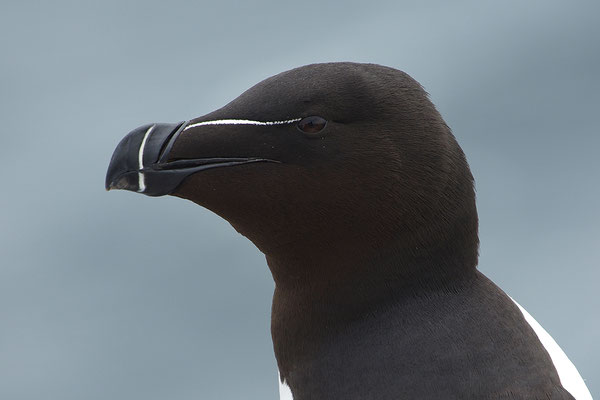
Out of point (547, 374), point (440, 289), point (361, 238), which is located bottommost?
point (547, 374)

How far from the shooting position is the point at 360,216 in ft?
9.64

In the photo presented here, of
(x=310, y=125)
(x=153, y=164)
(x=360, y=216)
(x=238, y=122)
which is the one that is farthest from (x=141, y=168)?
(x=360, y=216)

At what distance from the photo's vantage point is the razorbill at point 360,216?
113 inches

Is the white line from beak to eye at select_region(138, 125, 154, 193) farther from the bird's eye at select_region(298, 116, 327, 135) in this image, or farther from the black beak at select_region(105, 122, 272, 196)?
the bird's eye at select_region(298, 116, 327, 135)

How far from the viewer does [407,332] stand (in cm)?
294

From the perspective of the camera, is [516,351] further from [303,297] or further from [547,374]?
[303,297]

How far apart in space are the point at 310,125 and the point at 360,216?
309mm

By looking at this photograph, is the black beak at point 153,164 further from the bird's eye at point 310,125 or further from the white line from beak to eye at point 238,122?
the bird's eye at point 310,125

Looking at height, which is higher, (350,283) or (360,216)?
(360,216)

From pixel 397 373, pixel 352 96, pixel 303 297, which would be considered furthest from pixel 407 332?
pixel 352 96

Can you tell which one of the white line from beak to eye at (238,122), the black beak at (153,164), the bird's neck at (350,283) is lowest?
the bird's neck at (350,283)

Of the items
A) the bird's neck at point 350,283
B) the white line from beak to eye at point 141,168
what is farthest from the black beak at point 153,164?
the bird's neck at point 350,283

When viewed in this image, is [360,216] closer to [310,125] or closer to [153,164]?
[310,125]

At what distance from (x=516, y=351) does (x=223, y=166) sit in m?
1.01
